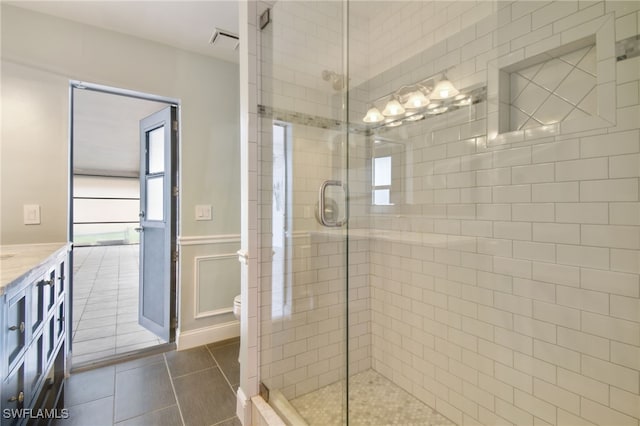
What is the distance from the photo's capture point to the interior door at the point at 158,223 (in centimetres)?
251

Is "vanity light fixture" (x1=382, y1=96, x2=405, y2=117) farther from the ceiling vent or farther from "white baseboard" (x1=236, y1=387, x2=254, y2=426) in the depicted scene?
"white baseboard" (x1=236, y1=387, x2=254, y2=426)

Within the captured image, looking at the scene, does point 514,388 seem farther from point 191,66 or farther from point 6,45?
point 6,45

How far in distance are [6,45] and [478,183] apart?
3.04 m

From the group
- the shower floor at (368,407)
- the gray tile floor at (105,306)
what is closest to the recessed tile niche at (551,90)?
the shower floor at (368,407)

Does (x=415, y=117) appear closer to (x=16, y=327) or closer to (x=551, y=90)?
(x=551, y=90)

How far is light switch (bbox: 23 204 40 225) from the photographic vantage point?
1941mm

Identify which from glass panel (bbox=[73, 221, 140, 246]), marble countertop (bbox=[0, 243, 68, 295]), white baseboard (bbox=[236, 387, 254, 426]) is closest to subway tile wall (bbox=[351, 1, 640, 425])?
white baseboard (bbox=[236, 387, 254, 426])

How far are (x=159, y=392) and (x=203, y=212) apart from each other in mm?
1336

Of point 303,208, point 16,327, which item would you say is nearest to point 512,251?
point 303,208

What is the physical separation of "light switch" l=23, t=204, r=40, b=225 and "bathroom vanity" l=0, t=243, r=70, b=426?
0.60 ft

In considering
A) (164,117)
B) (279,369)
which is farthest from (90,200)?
(279,369)

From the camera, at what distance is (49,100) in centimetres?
200

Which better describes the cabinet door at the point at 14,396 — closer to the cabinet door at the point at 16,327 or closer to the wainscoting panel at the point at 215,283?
the cabinet door at the point at 16,327

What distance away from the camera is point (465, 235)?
63.0 inches
